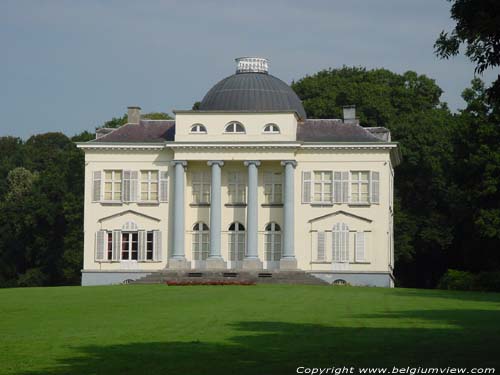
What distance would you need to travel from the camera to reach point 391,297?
146ft

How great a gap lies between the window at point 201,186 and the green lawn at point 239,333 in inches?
920

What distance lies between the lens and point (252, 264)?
6550cm

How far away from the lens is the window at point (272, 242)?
220 feet

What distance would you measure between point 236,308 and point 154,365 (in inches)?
626

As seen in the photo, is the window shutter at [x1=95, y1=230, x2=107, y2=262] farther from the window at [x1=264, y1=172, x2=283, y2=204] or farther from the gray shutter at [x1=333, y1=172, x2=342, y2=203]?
the gray shutter at [x1=333, y1=172, x2=342, y2=203]

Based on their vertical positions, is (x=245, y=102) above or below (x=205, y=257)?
above

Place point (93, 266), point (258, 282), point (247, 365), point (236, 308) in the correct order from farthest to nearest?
point (93, 266) < point (258, 282) < point (236, 308) < point (247, 365)

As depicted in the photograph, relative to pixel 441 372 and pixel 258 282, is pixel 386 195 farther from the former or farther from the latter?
pixel 441 372

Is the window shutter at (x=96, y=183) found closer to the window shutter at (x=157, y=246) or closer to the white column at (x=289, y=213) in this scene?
the window shutter at (x=157, y=246)

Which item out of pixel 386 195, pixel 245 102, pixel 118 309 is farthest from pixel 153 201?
pixel 118 309

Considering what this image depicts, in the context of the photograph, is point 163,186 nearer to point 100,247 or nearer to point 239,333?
point 100,247

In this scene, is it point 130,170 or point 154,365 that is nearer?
point 154,365

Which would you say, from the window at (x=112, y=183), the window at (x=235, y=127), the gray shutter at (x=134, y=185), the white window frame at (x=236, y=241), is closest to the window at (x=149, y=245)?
the gray shutter at (x=134, y=185)

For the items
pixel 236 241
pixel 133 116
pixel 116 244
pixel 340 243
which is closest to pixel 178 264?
pixel 236 241
